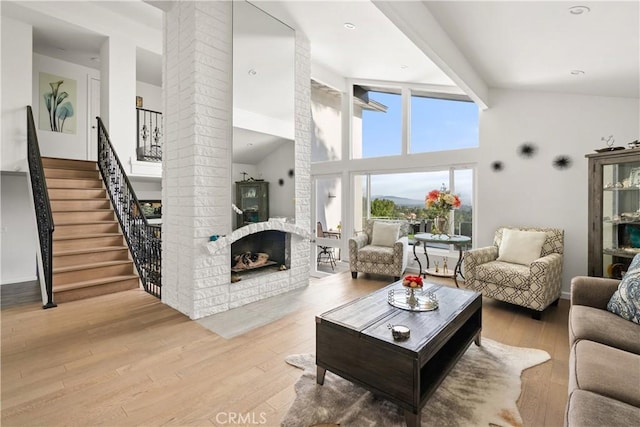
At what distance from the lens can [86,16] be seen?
15.8 feet

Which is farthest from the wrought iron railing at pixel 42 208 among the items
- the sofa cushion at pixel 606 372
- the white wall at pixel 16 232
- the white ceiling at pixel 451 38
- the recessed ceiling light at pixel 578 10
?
the recessed ceiling light at pixel 578 10

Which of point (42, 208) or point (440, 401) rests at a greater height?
point (42, 208)

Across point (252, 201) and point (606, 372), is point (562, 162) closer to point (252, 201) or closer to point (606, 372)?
point (606, 372)

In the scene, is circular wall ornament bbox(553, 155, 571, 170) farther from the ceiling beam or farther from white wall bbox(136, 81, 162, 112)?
white wall bbox(136, 81, 162, 112)

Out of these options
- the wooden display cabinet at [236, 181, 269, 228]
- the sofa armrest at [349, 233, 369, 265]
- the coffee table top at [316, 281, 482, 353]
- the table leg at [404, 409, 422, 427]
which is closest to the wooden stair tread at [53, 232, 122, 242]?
the wooden display cabinet at [236, 181, 269, 228]

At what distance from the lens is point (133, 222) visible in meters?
4.50

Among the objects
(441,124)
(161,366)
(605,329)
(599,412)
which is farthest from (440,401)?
(441,124)

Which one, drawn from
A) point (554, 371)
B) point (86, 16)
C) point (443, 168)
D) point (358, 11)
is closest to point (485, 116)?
point (443, 168)

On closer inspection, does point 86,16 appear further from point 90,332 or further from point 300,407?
point 300,407

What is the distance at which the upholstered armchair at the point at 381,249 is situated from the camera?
4668 millimetres

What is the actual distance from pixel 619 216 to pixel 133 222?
601 cm

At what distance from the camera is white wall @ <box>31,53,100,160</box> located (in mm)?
5504

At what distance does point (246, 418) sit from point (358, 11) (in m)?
3.99

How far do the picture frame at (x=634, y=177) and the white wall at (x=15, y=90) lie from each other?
7599 mm
